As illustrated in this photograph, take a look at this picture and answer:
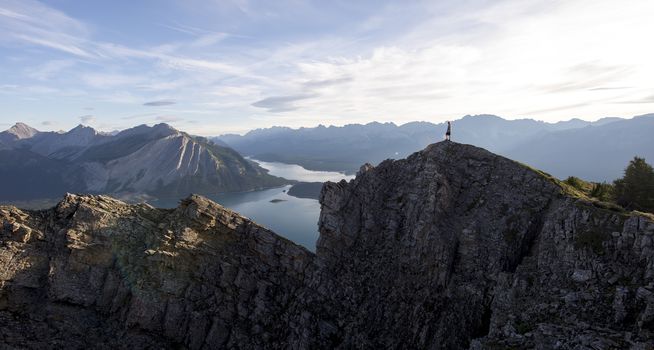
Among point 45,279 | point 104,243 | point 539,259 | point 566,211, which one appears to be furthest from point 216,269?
point 566,211

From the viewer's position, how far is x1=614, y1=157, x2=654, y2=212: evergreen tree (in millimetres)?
44125

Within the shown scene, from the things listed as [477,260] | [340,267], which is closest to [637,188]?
[477,260]

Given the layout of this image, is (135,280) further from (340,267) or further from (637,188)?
(637,188)

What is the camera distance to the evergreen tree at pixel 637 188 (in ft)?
145

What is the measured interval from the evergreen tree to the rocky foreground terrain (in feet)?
24.3

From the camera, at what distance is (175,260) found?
4884 cm

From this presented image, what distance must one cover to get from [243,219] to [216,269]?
868 cm

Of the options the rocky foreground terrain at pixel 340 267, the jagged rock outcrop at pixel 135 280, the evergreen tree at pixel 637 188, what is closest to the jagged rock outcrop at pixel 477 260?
the rocky foreground terrain at pixel 340 267

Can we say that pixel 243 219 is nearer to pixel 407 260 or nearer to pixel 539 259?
pixel 407 260

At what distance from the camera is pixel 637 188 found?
4503 centimetres

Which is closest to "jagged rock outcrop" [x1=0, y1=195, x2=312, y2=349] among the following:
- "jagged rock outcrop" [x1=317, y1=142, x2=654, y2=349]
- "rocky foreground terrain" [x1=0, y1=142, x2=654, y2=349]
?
"rocky foreground terrain" [x1=0, y1=142, x2=654, y2=349]

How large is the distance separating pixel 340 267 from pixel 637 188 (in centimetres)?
3936

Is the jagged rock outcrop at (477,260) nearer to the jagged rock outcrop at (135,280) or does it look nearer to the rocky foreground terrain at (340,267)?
the rocky foreground terrain at (340,267)

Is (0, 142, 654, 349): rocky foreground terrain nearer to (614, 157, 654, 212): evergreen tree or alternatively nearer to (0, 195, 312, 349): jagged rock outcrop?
(0, 195, 312, 349): jagged rock outcrop
